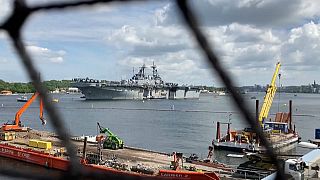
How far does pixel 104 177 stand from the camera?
0.87m

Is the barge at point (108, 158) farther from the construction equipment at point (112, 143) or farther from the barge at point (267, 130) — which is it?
the barge at point (267, 130)

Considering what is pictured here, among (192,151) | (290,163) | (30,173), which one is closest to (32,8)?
(30,173)

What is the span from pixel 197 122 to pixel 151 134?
9.89 meters

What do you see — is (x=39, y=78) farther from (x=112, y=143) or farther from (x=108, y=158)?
(x=112, y=143)

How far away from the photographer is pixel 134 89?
76.1 metres

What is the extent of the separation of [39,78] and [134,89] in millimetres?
75287

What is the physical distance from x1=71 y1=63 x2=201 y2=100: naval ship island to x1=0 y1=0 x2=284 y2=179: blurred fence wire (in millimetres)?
60317

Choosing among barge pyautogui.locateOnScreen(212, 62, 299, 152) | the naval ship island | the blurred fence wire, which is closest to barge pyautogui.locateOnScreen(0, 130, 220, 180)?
barge pyautogui.locateOnScreen(212, 62, 299, 152)

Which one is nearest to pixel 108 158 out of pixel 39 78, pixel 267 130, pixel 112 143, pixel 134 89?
pixel 112 143

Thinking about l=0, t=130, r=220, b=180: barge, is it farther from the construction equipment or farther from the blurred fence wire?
the blurred fence wire

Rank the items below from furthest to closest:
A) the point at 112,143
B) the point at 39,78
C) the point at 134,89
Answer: the point at 134,89 < the point at 112,143 < the point at 39,78

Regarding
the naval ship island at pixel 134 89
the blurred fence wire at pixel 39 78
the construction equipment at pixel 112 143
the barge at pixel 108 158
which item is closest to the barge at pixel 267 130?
the barge at pixel 108 158

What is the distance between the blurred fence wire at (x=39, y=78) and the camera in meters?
0.78

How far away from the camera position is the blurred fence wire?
777 millimetres
